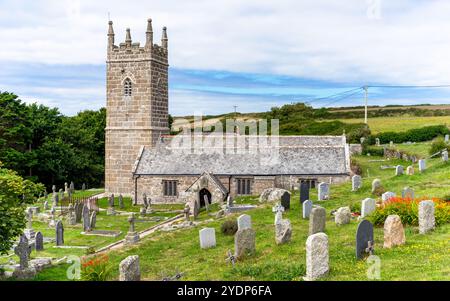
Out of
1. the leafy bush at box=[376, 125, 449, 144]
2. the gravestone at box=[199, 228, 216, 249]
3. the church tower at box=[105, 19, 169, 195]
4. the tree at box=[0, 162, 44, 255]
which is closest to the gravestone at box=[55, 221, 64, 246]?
the tree at box=[0, 162, 44, 255]

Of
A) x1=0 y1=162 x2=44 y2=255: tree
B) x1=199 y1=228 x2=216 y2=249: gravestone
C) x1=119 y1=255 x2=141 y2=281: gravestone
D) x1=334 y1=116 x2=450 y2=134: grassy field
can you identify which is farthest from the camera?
x1=334 y1=116 x2=450 y2=134: grassy field

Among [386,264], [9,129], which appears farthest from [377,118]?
[386,264]

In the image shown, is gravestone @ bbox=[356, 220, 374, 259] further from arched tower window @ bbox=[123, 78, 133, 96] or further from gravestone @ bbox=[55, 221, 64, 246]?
arched tower window @ bbox=[123, 78, 133, 96]

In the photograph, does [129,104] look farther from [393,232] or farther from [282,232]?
[393,232]

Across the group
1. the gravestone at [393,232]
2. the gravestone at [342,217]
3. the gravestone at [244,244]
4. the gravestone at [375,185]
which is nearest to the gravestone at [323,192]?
the gravestone at [375,185]

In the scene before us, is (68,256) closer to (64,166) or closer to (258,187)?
(258,187)

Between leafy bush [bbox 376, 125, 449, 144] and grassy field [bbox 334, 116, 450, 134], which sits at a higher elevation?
grassy field [bbox 334, 116, 450, 134]

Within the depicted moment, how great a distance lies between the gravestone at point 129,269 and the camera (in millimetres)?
16578

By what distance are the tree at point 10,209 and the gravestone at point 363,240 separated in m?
12.8

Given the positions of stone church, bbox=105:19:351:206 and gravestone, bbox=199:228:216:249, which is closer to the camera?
gravestone, bbox=199:228:216:249

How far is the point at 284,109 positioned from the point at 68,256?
84666 millimetres

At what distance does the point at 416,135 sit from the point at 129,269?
5909 centimetres

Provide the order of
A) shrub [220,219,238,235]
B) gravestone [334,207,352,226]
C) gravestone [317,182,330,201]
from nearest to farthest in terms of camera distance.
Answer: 1. gravestone [334,207,352,226]
2. shrub [220,219,238,235]
3. gravestone [317,182,330,201]

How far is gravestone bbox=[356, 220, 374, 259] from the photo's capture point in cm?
1638
